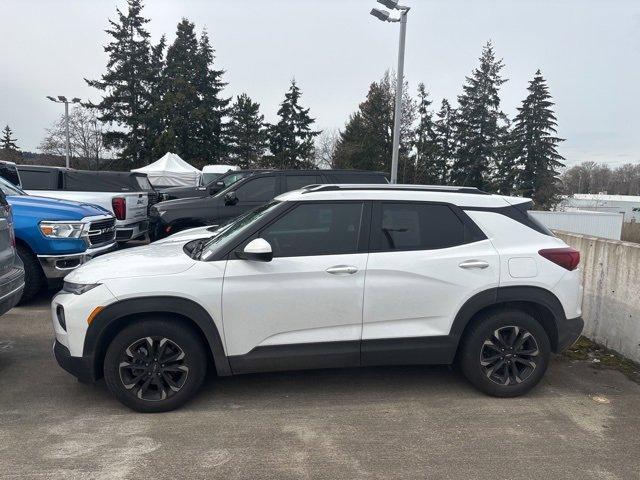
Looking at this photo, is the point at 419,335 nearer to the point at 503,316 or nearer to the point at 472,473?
the point at 503,316

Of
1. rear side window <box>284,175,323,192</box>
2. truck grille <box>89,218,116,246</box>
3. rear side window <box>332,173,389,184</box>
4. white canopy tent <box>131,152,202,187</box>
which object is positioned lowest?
truck grille <box>89,218,116,246</box>

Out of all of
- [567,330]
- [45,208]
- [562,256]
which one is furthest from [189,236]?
[567,330]

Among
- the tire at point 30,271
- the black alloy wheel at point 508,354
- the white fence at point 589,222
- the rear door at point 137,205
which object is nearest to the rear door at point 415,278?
the black alloy wheel at point 508,354

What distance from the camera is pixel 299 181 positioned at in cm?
889

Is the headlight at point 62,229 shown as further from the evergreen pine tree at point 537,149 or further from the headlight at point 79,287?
the evergreen pine tree at point 537,149

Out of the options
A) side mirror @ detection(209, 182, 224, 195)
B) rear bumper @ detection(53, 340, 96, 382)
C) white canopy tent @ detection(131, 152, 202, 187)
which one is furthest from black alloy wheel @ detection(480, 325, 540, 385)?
white canopy tent @ detection(131, 152, 202, 187)

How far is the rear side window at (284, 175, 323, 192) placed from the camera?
8828mm

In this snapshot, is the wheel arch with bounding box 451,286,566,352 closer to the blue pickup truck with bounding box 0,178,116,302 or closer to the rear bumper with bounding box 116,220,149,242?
the blue pickup truck with bounding box 0,178,116,302

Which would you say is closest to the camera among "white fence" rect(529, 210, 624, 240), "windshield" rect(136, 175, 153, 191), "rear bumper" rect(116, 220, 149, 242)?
"rear bumper" rect(116, 220, 149, 242)

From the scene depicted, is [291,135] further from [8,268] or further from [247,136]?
[8,268]

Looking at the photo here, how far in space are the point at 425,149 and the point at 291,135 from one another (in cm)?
1207

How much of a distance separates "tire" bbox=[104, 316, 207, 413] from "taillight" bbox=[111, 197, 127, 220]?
6.31 m

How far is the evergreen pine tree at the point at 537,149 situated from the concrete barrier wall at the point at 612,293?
34257 millimetres

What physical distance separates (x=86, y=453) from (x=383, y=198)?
2885 millimetres
